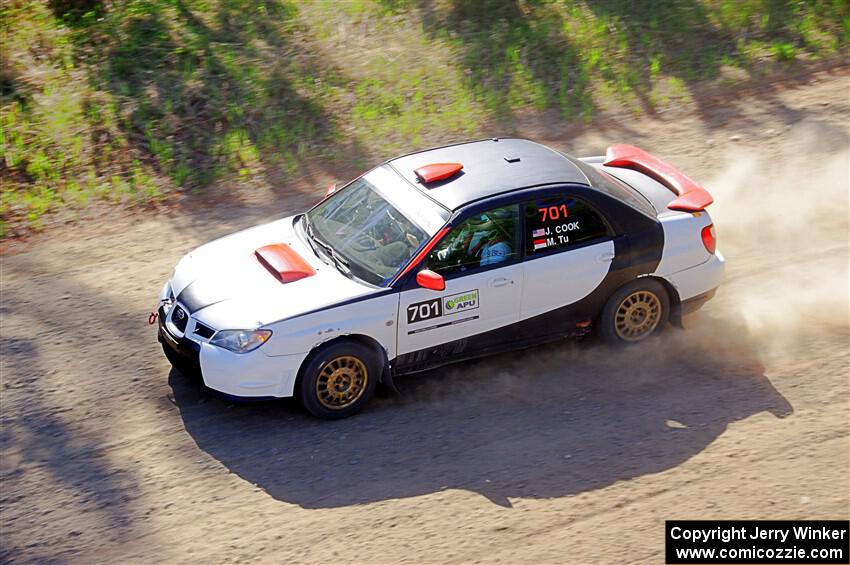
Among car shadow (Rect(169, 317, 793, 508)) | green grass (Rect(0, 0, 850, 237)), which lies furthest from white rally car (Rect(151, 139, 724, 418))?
green grass (Rect(0, 0, 850, 237))

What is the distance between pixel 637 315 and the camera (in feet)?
28.8

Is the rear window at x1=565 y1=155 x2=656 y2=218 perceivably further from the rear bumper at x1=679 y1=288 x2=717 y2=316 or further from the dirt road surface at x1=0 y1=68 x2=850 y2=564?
the dirt road surface at x1=0 y1=68 x2=850 y2=564

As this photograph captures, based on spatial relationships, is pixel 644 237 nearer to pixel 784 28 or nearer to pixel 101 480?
pixel 101 480

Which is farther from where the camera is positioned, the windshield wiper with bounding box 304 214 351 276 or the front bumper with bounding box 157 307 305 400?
the windshield wiper with bounding box 304 214 351 276

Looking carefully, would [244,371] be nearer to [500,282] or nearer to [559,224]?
[500,282]

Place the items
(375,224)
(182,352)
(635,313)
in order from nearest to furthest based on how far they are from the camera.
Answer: (182,352) < (375,224) < (635,313)

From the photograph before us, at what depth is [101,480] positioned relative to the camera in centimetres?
732

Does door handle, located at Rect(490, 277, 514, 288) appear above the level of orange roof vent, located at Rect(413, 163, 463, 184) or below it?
below

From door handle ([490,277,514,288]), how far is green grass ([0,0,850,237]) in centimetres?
492

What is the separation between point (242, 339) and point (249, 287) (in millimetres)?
596

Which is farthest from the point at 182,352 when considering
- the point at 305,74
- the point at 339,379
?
the point at 305,74

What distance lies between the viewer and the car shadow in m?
7.29

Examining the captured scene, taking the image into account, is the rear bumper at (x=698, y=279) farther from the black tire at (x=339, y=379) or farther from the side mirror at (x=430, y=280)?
the black tire at (x=339, y=379)

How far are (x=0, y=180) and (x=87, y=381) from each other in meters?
4.60
